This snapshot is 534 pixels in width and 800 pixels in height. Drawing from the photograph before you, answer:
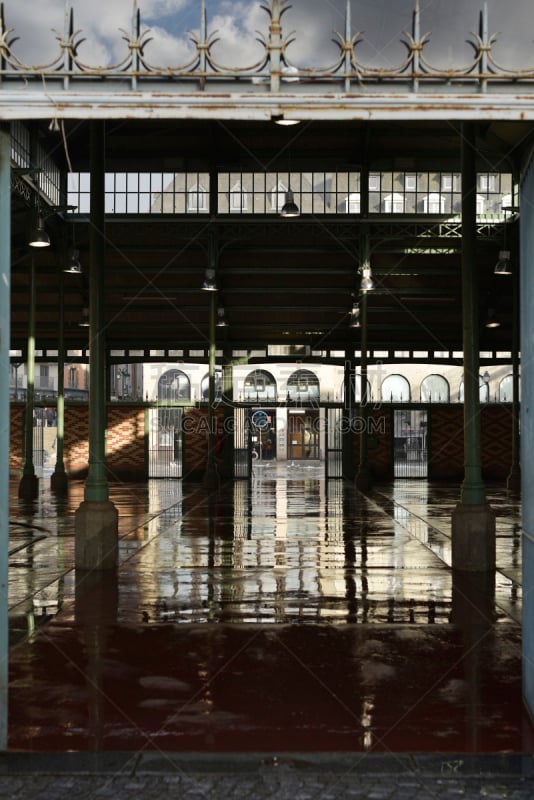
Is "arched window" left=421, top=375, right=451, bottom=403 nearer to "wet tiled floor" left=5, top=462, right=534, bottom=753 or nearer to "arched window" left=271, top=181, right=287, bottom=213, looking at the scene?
"arched window" left=271, top=181, right=287, bottom=213

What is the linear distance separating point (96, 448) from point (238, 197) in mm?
17281

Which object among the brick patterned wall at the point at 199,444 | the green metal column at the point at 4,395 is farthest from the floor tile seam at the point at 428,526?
the green metal column at the point at 4,395

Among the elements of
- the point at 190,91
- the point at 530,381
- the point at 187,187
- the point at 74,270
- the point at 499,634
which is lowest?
the point at 499,634

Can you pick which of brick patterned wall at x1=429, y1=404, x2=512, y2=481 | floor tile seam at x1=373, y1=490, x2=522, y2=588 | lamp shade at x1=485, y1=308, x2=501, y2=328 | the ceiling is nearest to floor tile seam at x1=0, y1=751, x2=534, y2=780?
floor tile seam at x1=373, y1=490, x2=522, y2=588

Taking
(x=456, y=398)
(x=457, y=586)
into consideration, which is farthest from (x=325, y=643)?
(x=456, y=398)

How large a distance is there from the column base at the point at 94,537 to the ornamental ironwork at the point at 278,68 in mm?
8324

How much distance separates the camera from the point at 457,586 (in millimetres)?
11570

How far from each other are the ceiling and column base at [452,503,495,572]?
455 inches

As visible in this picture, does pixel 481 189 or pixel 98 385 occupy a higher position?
pixel 481 189

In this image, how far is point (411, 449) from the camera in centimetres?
3841

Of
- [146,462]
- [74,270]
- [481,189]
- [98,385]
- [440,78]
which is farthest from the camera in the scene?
[146,462]

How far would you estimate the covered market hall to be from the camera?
5.62 meters

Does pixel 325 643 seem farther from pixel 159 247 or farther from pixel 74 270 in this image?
pixel 159 247

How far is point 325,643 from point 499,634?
194 centimetres
